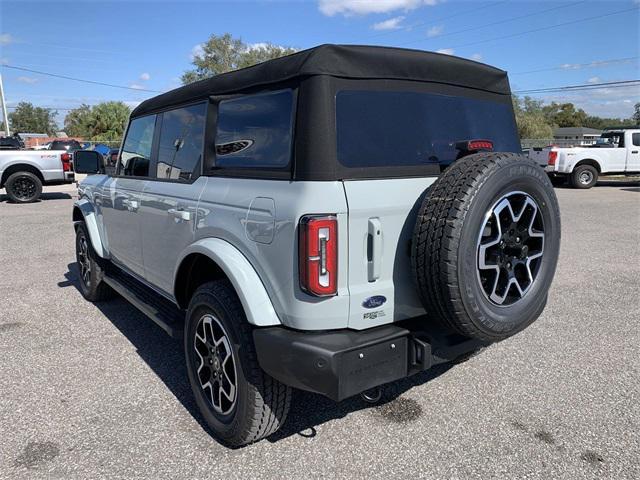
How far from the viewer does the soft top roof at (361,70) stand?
2.29 meters

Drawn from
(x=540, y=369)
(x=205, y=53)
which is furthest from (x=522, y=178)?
(x=205, y=53)

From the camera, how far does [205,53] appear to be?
176 feet

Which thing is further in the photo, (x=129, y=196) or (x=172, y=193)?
(x=129, y=196)

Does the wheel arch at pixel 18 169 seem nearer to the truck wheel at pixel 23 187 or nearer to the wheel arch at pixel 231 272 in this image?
the truck wheel at pixel 23 187

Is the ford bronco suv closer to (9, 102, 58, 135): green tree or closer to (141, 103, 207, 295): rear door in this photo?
(141, 103, 207, 295): rear door

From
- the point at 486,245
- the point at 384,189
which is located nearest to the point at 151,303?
the point at 384,189

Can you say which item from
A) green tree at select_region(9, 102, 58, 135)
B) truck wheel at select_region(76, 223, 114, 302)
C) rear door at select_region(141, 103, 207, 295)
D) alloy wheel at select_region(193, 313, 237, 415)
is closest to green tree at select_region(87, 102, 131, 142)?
green tree at select_region(9, 102, 58, 135)

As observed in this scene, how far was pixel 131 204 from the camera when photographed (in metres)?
3.81

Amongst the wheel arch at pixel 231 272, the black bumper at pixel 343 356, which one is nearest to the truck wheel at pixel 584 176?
the black bumper at pixel 343 356

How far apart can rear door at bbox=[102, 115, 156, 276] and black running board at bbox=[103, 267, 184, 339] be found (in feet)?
0.48

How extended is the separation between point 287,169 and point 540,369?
2445mm

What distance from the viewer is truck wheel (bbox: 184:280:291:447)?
2.45 metres

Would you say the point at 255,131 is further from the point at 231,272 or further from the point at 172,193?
the point at 172,193

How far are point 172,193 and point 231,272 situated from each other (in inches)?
40.4
